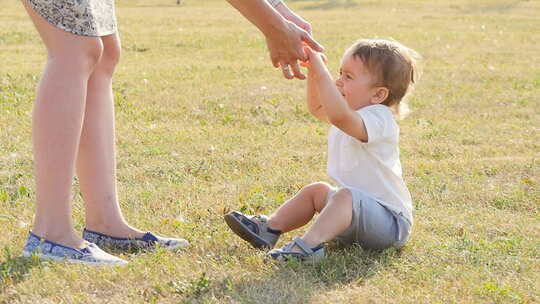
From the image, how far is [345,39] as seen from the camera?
14.6 m

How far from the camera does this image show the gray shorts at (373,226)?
364cm

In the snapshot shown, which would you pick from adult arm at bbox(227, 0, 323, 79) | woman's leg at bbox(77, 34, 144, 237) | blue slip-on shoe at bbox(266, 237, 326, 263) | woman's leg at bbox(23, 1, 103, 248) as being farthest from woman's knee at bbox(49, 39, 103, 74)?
blue slip-on shoe at bbox(266, 237, 326, 263)

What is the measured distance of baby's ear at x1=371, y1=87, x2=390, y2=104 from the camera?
379 cm

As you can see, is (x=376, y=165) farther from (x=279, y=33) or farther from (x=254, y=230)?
(x=279, y=33)

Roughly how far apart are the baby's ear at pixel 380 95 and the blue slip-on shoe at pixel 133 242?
1004mm

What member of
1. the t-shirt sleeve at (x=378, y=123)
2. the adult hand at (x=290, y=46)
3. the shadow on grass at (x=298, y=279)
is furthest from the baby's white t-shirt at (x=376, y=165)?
the adult hand at (x=290, y=46)

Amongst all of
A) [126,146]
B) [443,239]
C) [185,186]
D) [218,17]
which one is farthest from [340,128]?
[218,17]

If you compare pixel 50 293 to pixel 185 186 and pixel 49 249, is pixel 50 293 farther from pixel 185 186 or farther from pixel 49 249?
pixel 185 186

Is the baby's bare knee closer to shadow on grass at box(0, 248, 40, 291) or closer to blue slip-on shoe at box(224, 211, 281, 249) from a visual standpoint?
blue slip-on shoe at box(224, 211, 281, 249)

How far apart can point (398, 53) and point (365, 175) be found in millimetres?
538

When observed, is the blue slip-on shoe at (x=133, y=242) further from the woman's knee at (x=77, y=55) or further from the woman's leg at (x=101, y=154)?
the woman's knee at (x=77, y=55)

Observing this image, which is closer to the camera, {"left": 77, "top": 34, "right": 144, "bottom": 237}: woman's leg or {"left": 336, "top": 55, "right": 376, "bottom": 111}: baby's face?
{"left": 77, "top": 34, "right": 144, "bottom": 237}: woman's leg

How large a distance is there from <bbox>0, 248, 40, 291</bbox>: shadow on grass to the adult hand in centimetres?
125

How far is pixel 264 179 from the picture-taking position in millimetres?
5172
